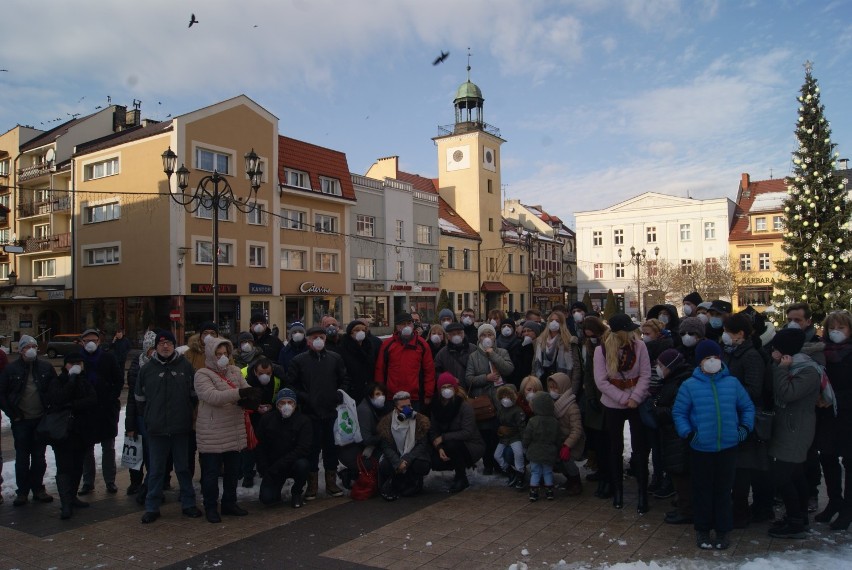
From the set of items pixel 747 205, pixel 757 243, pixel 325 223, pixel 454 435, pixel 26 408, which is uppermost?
pixel 747 205

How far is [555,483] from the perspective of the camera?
8.00 m

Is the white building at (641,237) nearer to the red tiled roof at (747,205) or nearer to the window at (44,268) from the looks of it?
the red tiled roof at (747,205)

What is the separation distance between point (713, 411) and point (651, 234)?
6354cm

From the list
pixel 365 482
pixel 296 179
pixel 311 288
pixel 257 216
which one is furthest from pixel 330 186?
pixel 365 482

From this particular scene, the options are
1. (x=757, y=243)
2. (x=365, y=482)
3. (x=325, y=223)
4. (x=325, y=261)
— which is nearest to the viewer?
(x=365, y=482)

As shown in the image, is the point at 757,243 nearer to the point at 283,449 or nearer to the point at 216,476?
the point at 283,449

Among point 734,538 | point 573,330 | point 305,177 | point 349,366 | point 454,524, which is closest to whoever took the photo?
point 734,538

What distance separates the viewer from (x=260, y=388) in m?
7.61

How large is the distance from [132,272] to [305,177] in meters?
12.1

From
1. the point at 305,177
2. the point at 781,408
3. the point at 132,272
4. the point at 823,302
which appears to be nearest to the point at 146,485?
the point at 781,408

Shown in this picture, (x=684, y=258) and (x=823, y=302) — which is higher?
(x=684, y=258)

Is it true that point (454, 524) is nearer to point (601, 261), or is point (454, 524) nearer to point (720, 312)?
point (720, 312)

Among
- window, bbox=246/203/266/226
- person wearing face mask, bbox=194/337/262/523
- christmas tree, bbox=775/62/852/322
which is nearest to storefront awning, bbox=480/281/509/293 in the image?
window, bbox=246/203/266/226

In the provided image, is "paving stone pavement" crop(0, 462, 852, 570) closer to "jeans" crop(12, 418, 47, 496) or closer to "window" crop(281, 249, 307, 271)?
"jeans" crop(12, 418, 47, 496)
